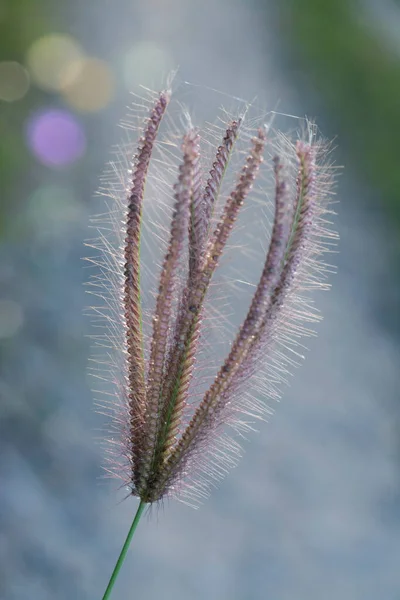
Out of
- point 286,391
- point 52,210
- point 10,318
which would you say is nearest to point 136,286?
point 10,318

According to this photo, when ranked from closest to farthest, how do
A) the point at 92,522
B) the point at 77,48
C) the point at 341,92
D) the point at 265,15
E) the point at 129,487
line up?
the point at 129,487 < the point at 92,522 < the point at 77,48 < the point at 341,92 < the point at 265,15

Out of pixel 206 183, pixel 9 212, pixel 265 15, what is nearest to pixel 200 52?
pixel 265 15

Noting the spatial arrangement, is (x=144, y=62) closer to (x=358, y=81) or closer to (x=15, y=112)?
(x=15, y=112)

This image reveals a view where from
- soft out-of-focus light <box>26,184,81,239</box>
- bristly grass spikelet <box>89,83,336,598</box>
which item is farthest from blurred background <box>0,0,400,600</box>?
bristly grass spikelet <box>89,83,336,598</box>

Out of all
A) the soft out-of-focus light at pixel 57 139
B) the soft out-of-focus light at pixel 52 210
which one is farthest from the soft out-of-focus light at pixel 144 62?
the soft out-of-focus light at pixel 52 210

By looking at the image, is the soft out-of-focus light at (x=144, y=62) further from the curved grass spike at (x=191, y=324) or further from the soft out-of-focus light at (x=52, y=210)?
the curved grass spike at (x=191, y=324)

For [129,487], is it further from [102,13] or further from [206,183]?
[102,13]
